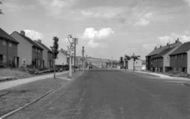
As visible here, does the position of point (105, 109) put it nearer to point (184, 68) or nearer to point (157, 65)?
point (184, 68)

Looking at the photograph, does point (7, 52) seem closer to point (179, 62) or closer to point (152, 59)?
Answer: point (179, 62)

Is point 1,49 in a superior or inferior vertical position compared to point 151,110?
superior

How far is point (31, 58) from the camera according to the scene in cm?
5775

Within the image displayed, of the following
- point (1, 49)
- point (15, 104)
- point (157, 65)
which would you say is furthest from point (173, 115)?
→ point (157, 65)

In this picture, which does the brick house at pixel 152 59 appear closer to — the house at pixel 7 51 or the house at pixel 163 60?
the house at pixel 163 60

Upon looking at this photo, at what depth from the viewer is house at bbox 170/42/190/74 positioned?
185 feet

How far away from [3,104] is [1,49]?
3315cm

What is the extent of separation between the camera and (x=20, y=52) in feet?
192

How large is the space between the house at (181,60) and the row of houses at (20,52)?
2705 cm

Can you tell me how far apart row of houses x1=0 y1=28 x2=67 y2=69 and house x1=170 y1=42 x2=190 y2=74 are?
88.7ft

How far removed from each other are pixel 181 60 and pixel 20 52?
37916mm

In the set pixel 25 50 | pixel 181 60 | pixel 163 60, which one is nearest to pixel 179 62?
pixel 181 60

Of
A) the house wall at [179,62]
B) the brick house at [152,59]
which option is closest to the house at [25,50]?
the house wall at [179,62]

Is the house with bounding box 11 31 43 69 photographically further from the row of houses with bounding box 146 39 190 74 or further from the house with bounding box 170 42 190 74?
the row of houses with bounding box 146 39 190 74
